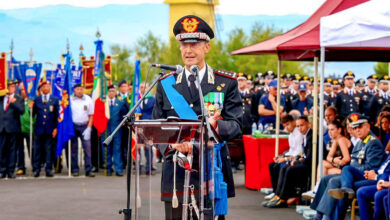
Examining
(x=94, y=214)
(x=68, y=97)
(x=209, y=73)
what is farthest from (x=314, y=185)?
(x=68, y=97)

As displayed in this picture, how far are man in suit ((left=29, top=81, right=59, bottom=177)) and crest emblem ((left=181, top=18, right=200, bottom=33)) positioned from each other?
33.5 feet

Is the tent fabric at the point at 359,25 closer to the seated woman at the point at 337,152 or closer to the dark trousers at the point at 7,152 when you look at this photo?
the seated woman at the point at 337,152

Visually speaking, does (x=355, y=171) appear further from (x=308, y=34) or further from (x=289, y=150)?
(x=289, y=150)

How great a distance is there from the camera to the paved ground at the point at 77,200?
9891mm

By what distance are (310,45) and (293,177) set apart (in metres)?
2.19

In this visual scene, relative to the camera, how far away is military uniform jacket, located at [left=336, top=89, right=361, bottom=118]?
17.0 m

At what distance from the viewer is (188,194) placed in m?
4.44

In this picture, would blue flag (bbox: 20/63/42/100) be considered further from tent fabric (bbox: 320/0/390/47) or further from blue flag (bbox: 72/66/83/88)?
tent fabric (bbox: 320/0/390/47)

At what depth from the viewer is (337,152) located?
9797mm

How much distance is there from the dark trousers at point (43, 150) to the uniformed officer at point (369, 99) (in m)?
7.58

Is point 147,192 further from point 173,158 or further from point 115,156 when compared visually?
point 115,156

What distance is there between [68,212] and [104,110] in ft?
17.0

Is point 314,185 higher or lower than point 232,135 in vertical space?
lower

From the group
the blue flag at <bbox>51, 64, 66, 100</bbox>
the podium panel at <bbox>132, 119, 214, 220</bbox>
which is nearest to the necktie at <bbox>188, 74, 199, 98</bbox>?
the podium panel at <bbox>132, 119, 214, 220</bbox>
